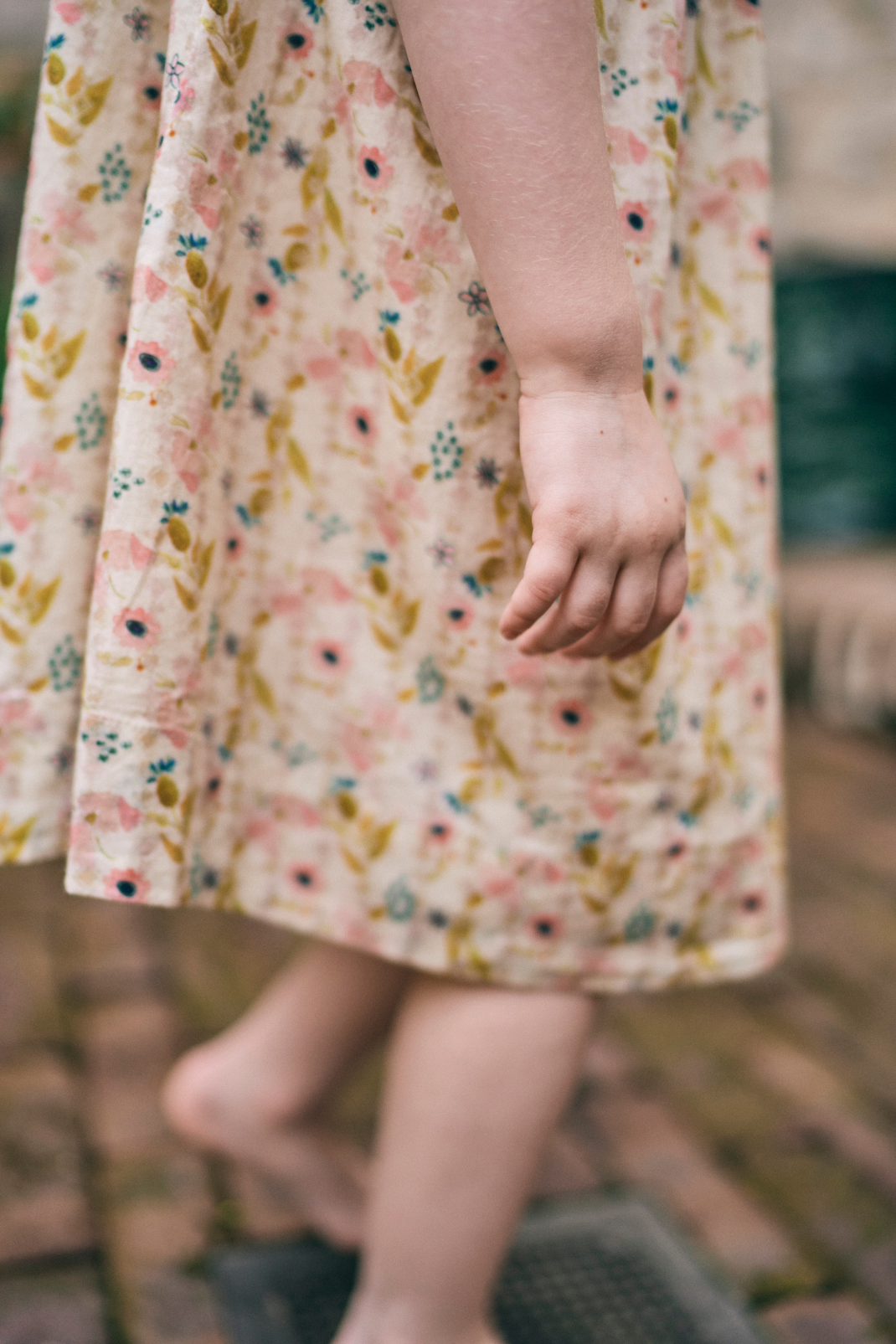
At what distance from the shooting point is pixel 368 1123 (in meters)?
1.14

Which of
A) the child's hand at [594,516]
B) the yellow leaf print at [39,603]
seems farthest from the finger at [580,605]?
the yellow leaf print at [39,603]

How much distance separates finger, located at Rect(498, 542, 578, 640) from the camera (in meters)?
0.52

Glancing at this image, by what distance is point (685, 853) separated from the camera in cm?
70

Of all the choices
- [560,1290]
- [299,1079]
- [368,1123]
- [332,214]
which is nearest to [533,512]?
[332,214]

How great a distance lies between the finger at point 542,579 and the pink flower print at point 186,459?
0.20 metres

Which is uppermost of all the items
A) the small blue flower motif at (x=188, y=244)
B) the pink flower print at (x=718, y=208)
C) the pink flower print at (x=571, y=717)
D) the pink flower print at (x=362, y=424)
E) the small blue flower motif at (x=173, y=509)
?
the pink flower print at (x=718, y=208)

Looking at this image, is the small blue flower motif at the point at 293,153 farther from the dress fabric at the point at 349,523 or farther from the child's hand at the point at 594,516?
the child's hand at the point at 594,516

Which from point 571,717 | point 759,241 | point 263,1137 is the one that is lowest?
point 263,1137

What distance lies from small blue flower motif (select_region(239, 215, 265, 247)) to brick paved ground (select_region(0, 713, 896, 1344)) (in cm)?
82

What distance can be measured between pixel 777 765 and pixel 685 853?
0.37 ft

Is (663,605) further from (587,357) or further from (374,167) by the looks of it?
(374,167)

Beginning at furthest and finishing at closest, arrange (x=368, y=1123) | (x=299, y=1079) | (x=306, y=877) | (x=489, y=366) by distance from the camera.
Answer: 1. (x=368, y=1123)
2. (x=299, y=1079)
3. (x=306, y=877)
4. (x=489, y=366)

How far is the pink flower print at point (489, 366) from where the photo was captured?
1.98 feet

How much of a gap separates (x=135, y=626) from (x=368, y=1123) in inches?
30.0
